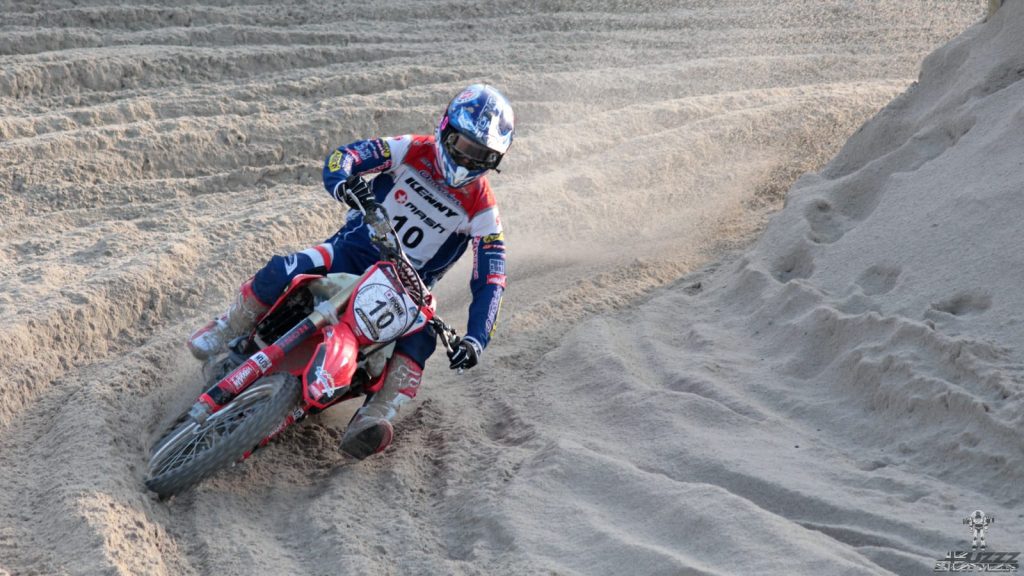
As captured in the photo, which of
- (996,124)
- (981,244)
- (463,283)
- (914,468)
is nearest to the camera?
(914,468)

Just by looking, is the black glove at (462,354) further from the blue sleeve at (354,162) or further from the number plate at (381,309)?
the blue sleeve at (354,162)

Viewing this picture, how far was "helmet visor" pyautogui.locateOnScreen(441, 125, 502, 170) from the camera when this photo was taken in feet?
18.7

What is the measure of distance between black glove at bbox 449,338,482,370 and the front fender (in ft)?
1.73

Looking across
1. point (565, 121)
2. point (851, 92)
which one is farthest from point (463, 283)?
point (851, 92)

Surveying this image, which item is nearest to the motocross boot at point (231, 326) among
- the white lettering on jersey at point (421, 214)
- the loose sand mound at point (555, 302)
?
the loose sand mound at point (555, 302)

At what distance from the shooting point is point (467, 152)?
18.8ft

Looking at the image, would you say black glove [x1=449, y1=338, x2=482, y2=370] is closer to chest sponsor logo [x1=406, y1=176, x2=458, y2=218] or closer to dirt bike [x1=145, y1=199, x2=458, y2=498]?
dirt bike [x1=145, y1=199, x2=458, y2=498]

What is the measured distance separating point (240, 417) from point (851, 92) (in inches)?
320

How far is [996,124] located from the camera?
646cm

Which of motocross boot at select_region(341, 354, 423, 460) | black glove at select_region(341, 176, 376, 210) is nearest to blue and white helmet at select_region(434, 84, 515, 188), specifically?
black glove at select_region(341, 176, 376, 210)

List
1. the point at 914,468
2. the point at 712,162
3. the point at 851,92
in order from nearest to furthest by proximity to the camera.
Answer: the point at 914,468, the point at 712,162, the point at 851,92

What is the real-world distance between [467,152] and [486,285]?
762 millimetres

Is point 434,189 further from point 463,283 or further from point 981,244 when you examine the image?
point 981,244

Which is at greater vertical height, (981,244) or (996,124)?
(996,124)
